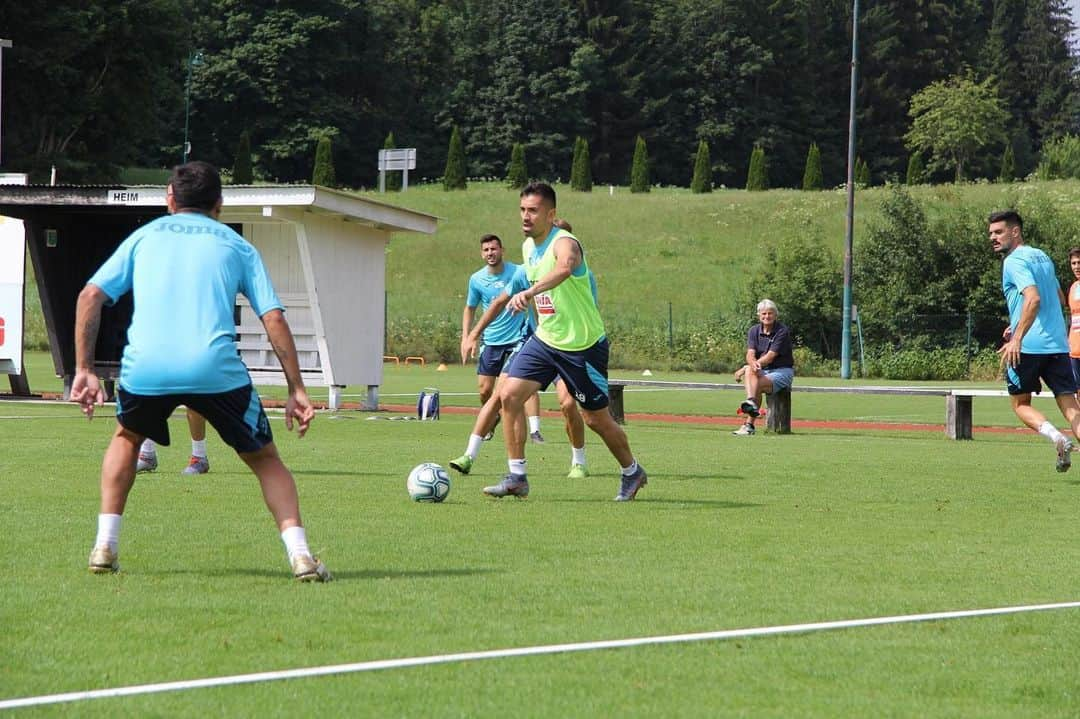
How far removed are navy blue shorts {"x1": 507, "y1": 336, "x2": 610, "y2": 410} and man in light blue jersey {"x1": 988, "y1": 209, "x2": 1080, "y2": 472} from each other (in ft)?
12.5

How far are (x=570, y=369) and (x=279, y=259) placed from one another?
14739mm

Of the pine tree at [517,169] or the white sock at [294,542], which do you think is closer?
the white sock at [294,542]

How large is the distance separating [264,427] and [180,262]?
0.79m

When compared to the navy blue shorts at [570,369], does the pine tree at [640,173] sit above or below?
above

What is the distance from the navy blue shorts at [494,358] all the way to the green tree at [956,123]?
8102cm

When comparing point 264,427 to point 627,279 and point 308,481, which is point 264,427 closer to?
point 308,481

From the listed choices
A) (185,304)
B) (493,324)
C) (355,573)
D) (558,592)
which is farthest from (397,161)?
(558,592)

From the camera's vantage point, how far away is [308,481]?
1216cm

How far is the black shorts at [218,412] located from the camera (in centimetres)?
696

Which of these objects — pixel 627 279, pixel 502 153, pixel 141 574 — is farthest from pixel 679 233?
pixel 141 574

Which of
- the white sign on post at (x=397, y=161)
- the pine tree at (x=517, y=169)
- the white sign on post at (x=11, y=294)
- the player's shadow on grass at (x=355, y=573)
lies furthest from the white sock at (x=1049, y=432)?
the pine tree at (x=517, y=169)

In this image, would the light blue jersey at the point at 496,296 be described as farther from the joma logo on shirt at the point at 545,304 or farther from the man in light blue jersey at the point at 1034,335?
the joma logo on shirt at the point at 545,304

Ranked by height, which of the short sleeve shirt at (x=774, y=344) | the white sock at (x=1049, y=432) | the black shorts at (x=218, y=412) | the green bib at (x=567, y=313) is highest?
the green bib at (x=567, y=313)

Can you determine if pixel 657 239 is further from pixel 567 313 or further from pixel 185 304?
pixel 185 304
